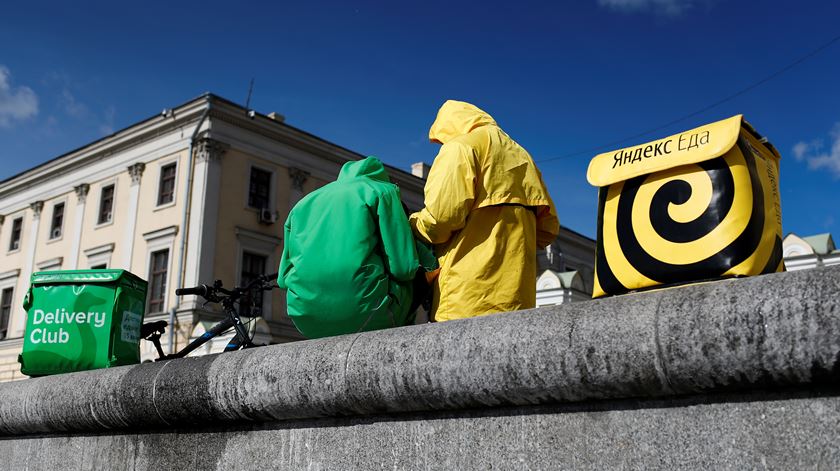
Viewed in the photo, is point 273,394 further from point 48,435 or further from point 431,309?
point 48,435

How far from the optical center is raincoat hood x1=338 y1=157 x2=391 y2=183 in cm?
371

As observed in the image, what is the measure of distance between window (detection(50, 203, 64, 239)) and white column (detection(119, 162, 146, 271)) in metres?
4.83

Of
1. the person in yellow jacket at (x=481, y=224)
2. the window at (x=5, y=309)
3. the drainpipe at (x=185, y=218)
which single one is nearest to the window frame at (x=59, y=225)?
the window at (x=5, y=309)

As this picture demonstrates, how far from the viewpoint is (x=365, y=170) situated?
3752 mm

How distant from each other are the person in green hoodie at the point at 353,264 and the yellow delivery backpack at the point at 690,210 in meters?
0.98

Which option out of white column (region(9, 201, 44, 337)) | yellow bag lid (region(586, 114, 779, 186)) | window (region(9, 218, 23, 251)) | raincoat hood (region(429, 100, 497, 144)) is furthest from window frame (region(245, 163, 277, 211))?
yellow bag lid (region(586, 114, 779, 186))

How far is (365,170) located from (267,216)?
88.1ft

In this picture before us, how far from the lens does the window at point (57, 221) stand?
112 feet

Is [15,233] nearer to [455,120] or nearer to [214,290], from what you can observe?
[214,290]

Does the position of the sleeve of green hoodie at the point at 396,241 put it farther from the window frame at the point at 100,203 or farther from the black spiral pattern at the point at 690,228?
the window frame at the point at 100,203

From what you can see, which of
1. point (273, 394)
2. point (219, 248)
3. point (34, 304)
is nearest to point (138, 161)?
point (219, 248)

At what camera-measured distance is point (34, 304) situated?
453 cm

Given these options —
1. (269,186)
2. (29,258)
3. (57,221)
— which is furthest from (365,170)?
(29,258)

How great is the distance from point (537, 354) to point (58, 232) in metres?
35.5
